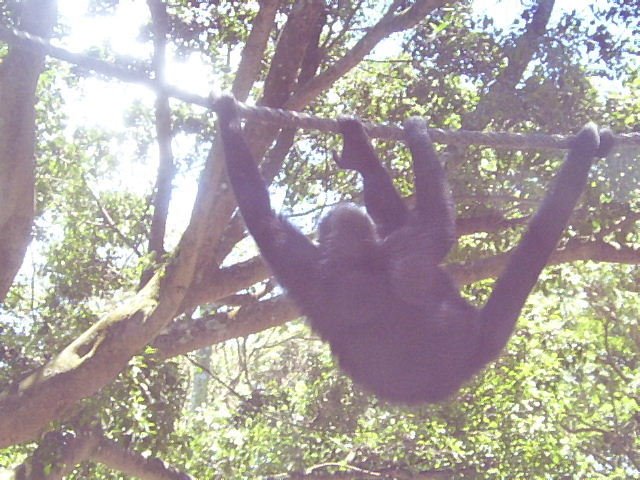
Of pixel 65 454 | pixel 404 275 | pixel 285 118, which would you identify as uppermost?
pixel 285 118

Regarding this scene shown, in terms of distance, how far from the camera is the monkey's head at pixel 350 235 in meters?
5.09

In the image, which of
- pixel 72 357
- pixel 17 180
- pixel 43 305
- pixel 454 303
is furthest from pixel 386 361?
pixel 43 305

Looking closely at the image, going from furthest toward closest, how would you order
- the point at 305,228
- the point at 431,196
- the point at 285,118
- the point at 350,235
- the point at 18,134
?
the point at 305,228 → the point at 18,134 → the point at 350,235 → the point at 431,196 → the point at 285,118

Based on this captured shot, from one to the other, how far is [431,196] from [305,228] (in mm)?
4433

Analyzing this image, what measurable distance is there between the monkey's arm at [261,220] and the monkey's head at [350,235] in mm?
200

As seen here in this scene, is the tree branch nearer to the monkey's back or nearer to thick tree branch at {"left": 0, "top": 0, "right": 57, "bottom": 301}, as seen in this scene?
thick tree branch at {"left": 0, "top": 0, "right": 57, "bottom": 301}

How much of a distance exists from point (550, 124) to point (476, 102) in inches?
34.8

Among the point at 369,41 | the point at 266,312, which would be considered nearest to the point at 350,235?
the point at 369,41

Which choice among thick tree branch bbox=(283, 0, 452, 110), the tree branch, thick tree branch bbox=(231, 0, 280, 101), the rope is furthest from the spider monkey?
the tree branch

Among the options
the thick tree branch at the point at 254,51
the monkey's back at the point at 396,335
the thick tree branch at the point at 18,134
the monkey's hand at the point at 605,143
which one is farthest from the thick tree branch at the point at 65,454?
the monkey's hand at the point at 605,143

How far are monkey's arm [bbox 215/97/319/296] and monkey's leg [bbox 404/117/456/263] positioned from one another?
2.80ft

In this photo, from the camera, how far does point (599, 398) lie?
10797 mm

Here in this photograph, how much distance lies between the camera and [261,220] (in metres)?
5.25

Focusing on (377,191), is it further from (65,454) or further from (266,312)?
(65,454)
